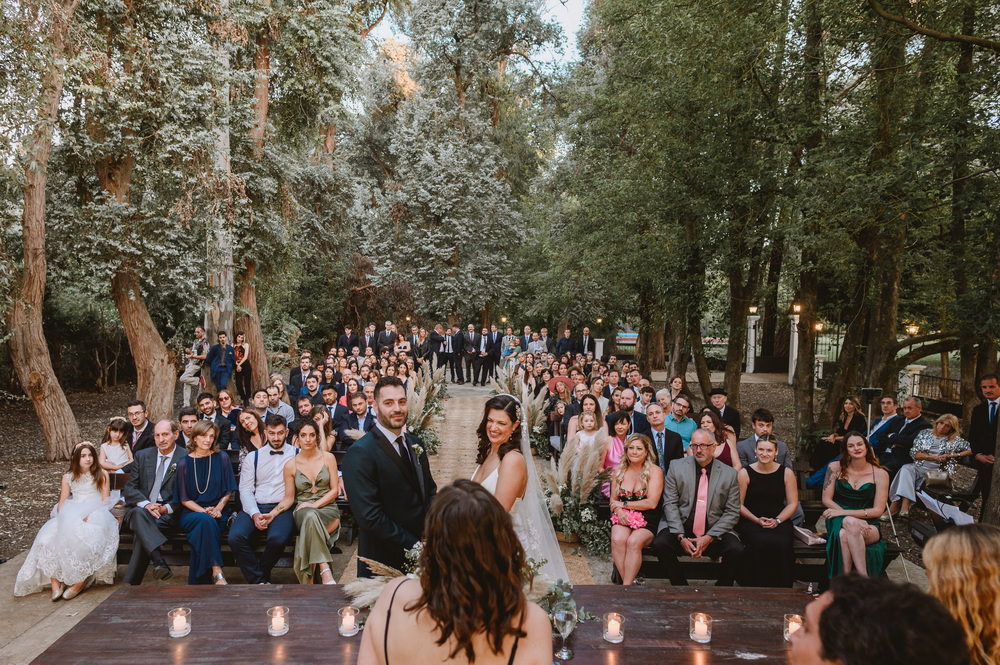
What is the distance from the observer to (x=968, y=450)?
689cm

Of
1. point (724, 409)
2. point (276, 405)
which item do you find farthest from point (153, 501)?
point (724, 409)

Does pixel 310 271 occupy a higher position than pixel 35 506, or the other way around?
pixel 310 271

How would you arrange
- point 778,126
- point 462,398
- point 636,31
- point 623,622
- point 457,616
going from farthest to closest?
point 462,398, point 636,31, point 778,126, point 623,622, point 457,616

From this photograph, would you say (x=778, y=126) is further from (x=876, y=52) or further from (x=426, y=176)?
(x=426, y=176)

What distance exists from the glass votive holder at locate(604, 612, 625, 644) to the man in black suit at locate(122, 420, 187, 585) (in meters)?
3.95

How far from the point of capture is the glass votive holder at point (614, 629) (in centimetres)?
333

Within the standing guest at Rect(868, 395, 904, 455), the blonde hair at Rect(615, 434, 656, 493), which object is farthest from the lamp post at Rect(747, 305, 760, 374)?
the blonde hair at Rect(615, 434, 656, 493)

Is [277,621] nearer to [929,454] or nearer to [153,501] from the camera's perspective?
[153,501]

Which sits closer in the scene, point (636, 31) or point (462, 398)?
point (636, 31)

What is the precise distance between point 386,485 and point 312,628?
84 cm

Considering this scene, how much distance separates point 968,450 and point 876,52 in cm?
482


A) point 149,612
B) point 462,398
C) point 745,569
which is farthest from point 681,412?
point 462,398

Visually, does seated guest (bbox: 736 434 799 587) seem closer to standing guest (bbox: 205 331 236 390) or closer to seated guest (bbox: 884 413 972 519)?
seated guest (bbox: 884 413 972 519)

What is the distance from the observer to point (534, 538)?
4168 mm
